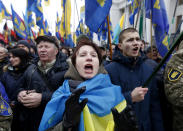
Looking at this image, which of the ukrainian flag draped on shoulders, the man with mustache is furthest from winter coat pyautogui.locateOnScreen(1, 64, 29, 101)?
the man with mustache

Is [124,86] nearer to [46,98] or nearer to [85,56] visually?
[85,56]

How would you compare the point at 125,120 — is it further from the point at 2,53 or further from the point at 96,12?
the point at 2,53

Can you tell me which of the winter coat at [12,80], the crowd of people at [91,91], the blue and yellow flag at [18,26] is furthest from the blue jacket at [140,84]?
the blue and yellow flag at [18,26]

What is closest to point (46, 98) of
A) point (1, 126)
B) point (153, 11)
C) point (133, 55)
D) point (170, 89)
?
point (1, 126)

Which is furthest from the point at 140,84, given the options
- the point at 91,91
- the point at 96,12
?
the point at 96,12

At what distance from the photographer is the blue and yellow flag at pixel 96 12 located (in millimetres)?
2457

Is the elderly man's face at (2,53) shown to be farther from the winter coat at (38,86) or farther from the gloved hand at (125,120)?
the gloved hand at (125,120)

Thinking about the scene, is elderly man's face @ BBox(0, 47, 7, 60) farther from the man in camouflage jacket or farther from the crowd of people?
the man in camouflage jacket

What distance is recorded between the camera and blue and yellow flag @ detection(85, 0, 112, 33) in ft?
8.06

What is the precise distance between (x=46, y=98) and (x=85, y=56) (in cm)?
Result: 86

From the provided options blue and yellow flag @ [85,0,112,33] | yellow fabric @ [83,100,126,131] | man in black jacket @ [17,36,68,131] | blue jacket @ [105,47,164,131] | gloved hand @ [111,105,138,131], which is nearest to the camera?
gloved hand @ [111,105,138,131]

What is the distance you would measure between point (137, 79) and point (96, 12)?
4.19 ft

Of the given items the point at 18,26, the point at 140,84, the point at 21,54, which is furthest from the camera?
the point at 18,26

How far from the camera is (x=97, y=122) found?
4.66 ft
